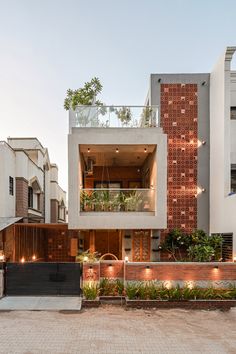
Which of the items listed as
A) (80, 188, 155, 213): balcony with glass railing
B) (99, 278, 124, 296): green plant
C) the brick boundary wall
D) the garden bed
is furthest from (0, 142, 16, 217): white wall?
the garden bed

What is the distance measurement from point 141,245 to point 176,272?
3.61m

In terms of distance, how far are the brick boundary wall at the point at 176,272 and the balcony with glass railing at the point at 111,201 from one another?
2581mm

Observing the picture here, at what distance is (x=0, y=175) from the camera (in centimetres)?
1644

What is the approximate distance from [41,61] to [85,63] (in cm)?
552

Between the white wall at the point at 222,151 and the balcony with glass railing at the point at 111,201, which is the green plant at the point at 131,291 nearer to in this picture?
the balcony with glass railing at the point at 111,201

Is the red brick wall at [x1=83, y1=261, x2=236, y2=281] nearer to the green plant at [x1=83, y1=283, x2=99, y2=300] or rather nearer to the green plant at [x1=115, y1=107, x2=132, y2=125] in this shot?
the green plant at [x1=83, y1=283, x2=99, y2=300]

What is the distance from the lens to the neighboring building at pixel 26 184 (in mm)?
16766

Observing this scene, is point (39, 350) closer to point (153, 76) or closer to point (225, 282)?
point (225, 282)

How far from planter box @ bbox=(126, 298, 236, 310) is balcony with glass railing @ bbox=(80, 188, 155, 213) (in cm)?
401

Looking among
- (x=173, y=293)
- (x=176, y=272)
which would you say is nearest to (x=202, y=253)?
(x=176, y=272)

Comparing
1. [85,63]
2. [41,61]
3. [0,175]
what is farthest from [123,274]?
[85,63]

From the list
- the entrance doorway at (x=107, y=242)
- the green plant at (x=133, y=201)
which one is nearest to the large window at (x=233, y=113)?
the green plant at (x=133, y=201)

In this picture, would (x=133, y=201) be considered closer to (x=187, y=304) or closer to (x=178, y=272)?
(x=178, y=272)

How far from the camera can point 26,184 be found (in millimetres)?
19297
